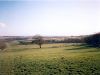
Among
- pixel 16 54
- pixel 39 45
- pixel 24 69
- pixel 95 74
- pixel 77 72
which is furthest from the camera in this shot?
pixel 39 45

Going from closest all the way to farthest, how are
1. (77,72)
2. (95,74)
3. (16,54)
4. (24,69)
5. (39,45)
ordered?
(95,74), (77,72), (24,69), (16,54), (39,45)

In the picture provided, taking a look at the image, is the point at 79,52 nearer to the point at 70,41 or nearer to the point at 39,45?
the point at 70,41

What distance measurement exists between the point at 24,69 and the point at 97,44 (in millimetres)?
4914

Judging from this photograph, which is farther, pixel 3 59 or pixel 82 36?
pixel 3 59

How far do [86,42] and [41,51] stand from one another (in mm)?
5413

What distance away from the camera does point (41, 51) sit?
13.4 m

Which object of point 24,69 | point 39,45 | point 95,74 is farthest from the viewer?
point 39,45

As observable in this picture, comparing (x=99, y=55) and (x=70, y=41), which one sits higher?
(x=70, y=41)

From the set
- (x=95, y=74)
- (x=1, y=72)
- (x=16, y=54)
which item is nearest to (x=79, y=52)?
(x=16, y=54)

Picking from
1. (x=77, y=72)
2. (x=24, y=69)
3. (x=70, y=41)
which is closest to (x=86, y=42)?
(x=70, y=41)

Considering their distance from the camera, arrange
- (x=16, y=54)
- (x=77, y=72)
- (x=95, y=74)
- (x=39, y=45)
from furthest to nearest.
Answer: (x=39, y=45) → (x=16, y=54) → (x=77, y=72) → (x=95, y=74)

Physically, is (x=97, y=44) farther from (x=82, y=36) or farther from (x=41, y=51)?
(x=41, y=51)

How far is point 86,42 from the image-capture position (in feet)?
29.0

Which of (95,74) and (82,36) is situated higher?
(82,36)
